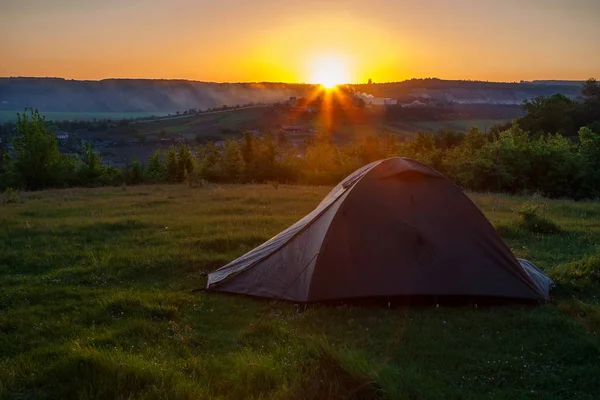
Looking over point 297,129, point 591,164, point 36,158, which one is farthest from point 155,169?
point 591,164

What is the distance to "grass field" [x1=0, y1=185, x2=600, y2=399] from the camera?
4.56m

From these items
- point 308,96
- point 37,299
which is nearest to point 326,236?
point 37,299

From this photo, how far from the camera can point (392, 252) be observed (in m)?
7.23

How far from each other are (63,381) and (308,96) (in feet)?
217

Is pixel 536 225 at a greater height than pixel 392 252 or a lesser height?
lesser

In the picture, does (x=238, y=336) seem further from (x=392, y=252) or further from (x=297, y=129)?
(x=297, y=129)

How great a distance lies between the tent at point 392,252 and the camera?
7.11m

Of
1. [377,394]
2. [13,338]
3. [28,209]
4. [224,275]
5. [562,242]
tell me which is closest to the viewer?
[377,394]

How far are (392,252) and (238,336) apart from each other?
Answer: 97.7 inches

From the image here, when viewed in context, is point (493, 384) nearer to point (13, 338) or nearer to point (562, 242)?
point (13, 338)

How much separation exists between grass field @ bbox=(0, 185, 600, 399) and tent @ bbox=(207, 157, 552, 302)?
30cm

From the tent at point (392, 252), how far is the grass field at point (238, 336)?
297 millimetres

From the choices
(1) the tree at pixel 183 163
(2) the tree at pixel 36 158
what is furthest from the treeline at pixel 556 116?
(2) the tree at pixel 36 158

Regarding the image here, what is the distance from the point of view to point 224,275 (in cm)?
803
